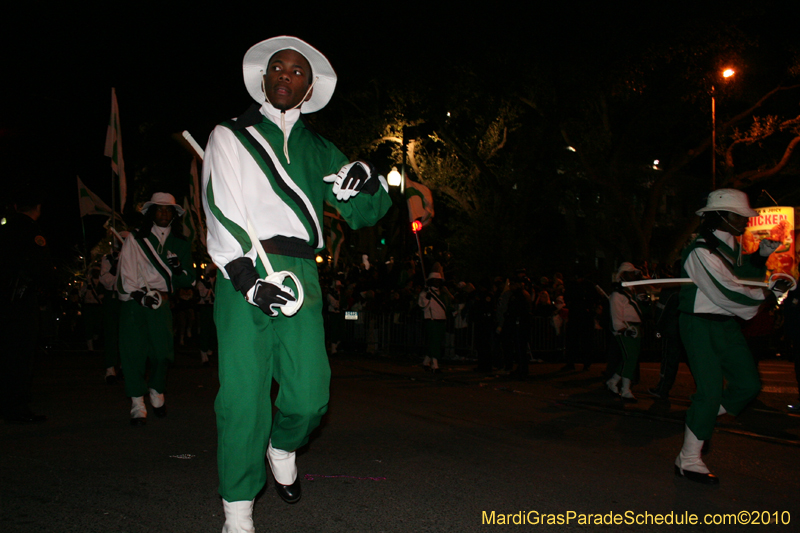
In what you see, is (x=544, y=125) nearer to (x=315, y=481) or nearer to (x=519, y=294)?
(x=519, y=294)

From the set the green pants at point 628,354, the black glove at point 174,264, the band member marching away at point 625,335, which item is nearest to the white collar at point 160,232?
the black glove at point 174,264

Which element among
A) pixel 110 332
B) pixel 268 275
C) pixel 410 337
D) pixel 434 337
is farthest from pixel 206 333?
pixel 268 275

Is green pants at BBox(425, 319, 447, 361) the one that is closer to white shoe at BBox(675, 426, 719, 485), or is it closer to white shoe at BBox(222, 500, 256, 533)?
white shoe at BBox(675, 426, 719, 485)

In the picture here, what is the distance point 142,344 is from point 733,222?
16.7ft

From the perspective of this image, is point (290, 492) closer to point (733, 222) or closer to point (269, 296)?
point (269, 296)

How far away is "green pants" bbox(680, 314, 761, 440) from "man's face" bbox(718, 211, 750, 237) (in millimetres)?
618

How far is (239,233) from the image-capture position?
10.9ft

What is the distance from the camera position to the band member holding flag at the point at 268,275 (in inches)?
130

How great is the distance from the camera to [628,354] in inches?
375

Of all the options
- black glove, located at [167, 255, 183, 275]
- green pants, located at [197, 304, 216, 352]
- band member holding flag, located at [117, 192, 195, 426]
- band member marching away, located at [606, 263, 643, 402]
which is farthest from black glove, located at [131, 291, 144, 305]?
green pants, located at [197, 304, 216, 352]

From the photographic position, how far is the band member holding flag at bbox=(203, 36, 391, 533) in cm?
330

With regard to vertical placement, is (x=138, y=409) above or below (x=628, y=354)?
below

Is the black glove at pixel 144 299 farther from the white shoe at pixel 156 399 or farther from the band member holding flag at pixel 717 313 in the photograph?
the band member holding flag at pixel 717 313

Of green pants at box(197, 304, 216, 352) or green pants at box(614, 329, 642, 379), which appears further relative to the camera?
green pants at box(197, 304, 216, 352)
